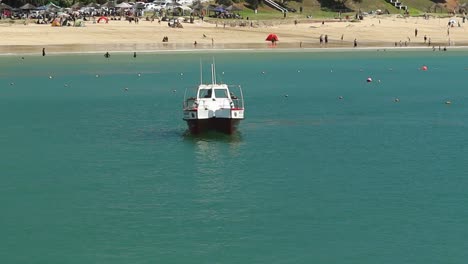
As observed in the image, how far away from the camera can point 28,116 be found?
72.2 m

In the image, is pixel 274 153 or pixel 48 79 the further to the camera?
pixel 48 79

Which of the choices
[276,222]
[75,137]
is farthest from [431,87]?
[276,222]

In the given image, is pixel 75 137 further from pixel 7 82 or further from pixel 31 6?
pixel 31 6

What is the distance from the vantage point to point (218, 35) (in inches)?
5846

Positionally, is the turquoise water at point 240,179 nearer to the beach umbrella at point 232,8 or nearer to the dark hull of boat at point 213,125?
the dark hull of boat at point 213,125

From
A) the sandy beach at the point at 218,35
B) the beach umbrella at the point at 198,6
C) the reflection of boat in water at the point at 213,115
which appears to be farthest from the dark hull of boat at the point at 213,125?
the beach umbrella at the point at 198,6

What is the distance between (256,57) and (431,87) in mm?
37911

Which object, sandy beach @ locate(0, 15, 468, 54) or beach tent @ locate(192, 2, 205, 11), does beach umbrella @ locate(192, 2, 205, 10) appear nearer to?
beach tent @ locate(192, 2, 205, 11)

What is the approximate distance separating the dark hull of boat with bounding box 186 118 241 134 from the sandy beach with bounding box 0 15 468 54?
76.0 meters

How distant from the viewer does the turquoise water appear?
35.1m

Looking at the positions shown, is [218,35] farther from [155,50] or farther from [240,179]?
[240,179]

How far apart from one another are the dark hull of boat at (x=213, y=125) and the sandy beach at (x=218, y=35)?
76.0m

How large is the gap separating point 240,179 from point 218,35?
339 feet

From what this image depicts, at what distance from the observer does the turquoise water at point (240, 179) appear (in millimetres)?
35125
